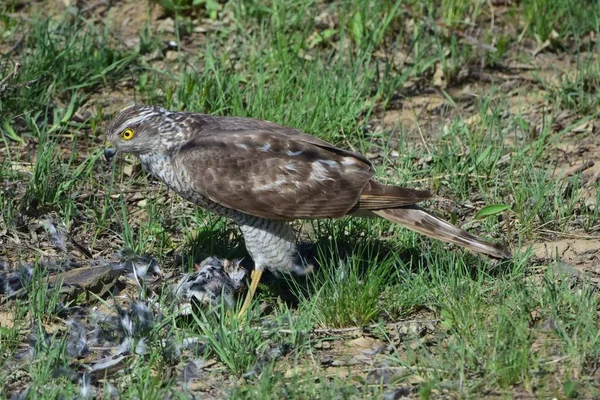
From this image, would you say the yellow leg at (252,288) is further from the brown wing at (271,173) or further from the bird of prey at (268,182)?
the brown wing at (271,173)

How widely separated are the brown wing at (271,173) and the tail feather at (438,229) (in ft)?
0.81

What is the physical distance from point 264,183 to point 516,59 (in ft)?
10.9

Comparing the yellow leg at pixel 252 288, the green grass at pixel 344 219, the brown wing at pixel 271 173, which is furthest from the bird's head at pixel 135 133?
the yellow leg at pixel 252 288

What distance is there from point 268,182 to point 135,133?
2.84 ft

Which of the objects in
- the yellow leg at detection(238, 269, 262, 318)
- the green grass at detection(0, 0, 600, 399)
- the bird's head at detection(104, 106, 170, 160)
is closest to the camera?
the green grass at detection(0, 0, 600, 399)

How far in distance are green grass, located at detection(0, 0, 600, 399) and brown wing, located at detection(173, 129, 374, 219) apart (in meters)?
0.39

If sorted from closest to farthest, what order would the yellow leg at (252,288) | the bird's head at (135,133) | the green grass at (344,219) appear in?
the green grass at (344,219) → the yellow leg at (252,288) → the bird's head at (135,133)

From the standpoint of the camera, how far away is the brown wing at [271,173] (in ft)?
17.1

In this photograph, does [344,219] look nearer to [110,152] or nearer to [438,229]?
[438,229]

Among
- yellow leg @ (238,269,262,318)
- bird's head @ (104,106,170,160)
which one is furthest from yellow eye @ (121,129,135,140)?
yellow leg @ (238,269,262,318)

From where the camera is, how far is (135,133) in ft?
18.4

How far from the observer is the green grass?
14.7 feet

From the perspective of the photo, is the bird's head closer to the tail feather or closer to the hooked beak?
the hooked beak

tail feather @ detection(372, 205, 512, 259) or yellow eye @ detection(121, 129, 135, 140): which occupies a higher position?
yellow eye @ detection(121, 129, 135, 140)
